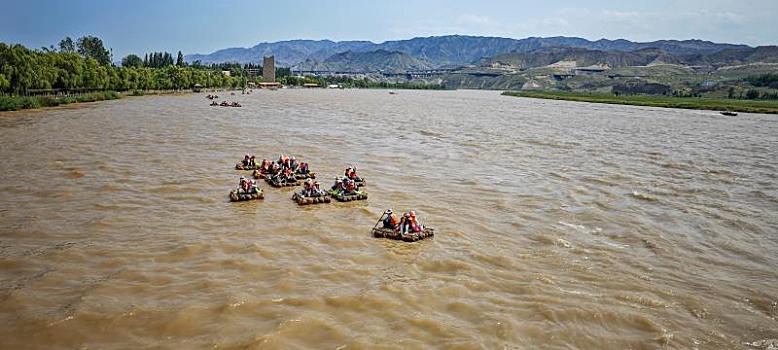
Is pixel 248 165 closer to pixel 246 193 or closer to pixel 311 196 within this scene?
pixel 246 193

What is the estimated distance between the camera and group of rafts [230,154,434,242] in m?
25.3

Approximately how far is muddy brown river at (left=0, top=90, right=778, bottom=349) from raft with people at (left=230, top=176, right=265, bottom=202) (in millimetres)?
633

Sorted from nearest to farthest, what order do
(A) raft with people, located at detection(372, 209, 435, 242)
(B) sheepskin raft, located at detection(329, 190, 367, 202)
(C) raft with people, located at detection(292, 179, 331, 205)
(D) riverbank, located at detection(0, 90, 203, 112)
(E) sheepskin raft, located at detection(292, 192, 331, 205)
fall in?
(A) raft with people, located at detection(372, 209, 435, 242)
(E) sheepskin raft, located at detection(292, 192, 331, 205)
(C) raft with people, located at detection(292, 179, 331, 205)
(B) sheepskin raft, located at detection(329, 190, 367, 202)
(D) riverbank, located at detection(0, 90, 203, 112)

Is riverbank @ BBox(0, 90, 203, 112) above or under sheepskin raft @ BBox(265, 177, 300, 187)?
above

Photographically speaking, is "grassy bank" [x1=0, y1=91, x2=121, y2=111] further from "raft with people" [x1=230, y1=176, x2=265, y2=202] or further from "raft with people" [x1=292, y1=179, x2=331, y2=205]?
"raft with people" [x1=292, y1=179, x2=331, y2=205]

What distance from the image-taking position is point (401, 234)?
2502 centimetres

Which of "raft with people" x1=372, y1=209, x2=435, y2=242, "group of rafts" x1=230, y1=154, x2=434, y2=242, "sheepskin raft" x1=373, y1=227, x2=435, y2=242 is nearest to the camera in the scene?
"sheepskin raft" x1=373, y1=227, x2=435, y2=242

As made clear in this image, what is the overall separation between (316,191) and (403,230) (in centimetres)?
799

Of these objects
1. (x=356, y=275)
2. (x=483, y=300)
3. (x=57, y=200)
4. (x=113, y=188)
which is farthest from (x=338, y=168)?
(x=483, y=300)

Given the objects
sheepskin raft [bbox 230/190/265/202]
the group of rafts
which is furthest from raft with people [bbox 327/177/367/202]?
sheepskin raft [bbox 230/190/265/202]

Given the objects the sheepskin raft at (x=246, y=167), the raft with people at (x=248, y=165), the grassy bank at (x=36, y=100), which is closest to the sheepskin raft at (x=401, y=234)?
the raft with people at (x=248, y=165)

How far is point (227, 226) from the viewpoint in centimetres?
2633

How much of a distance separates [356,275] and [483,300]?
489cm

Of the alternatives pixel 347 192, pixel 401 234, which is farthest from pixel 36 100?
pixel 401 234
